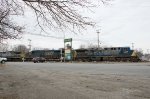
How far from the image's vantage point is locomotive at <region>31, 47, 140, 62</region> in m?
68.1

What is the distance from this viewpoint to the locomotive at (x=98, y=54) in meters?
68.1

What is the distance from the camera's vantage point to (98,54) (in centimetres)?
7300

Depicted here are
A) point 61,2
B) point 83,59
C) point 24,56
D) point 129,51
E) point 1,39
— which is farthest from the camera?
point 24,56

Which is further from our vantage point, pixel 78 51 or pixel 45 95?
pixel 78 51

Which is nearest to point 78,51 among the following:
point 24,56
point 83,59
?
point 83,59

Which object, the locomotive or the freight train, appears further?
the freight train

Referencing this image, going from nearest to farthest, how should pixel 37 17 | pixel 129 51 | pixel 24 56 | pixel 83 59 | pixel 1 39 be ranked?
pixel 37 17
pixel 1 39
pixel 129 51
pixel 83 59
pixel 24 56

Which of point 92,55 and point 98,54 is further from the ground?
point 98,54

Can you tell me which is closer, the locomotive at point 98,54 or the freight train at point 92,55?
the locomotive at point 98,54

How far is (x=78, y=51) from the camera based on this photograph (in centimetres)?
7881

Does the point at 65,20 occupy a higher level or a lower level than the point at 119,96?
higher

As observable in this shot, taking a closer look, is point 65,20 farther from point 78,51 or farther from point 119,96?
point 78,51

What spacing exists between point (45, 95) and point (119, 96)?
2.81 meters

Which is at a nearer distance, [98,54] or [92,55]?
[98,54]
